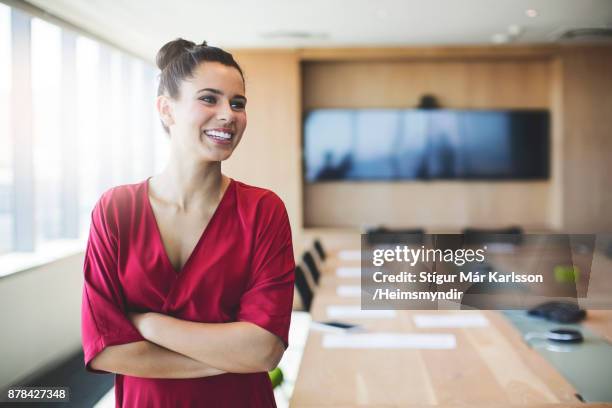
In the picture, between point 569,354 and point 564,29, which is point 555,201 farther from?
point 569,354

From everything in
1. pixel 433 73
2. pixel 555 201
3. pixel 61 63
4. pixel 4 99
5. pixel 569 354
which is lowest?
pixel 569 354

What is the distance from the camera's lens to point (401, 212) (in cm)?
668

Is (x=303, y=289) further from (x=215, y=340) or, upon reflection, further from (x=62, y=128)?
(x=62, y=128)

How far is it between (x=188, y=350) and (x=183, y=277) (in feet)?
0.48

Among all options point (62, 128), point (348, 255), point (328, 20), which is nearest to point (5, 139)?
point (62, 128)

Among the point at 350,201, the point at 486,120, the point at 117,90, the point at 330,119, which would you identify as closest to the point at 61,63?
the point at 117,90

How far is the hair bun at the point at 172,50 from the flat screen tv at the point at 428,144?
532 centimetres

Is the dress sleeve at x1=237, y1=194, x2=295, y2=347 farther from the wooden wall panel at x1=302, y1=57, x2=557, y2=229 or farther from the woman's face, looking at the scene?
the wooden wall panel at x1=302, y1=57, x2=557, y2=229

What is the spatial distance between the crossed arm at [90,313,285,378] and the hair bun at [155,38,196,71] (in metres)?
0.52

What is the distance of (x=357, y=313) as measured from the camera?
2.63m

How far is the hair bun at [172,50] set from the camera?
1.15 metres

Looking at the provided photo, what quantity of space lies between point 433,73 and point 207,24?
109 inches

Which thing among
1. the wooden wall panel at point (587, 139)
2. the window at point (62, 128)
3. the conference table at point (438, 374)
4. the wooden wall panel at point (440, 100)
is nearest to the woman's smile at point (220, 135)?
the conference table at point (438, 374)

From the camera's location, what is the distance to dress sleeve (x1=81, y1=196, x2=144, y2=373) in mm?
1141
